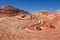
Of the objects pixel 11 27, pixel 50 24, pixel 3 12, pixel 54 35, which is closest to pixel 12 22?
pixel 11 27

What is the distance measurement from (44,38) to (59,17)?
7.84m

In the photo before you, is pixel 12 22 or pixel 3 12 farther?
pixel 3 12

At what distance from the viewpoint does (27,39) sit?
18375mm

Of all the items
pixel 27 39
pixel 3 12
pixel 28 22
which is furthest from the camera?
pixel 3 12

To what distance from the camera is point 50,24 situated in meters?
23.0

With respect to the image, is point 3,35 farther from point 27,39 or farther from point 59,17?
point 59,17

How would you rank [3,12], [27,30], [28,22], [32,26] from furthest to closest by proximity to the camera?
[3,12] → [28,22] → [32,26] → [27,30]

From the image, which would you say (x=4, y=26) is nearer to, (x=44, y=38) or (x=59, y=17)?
(x=44, y=38)

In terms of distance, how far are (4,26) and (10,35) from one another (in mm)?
2763

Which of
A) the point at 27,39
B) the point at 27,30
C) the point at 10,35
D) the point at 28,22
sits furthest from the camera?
the point at 28,22

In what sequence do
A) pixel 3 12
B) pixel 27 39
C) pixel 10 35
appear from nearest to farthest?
pixel 27 39, pixel 10 35, pixel 3 12

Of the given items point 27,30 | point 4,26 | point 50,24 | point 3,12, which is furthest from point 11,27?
point 3,12


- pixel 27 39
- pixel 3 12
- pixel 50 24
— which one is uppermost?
pixel 3 12

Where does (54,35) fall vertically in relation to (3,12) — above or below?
below
